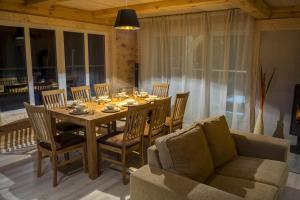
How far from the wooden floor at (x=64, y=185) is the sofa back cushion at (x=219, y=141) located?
31.8 inches

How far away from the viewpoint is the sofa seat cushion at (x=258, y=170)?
2162mm

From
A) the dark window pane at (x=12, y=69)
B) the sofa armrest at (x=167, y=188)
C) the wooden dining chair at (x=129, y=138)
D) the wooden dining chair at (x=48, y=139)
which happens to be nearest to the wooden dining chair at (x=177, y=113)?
the wooden dining chair at (x=129, y=138)

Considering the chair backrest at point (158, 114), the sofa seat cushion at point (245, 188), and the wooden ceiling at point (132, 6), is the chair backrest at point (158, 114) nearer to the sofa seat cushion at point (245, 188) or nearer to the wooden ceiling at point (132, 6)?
the sofa seat cushion at point (245, 188)

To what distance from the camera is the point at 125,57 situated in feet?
19.3

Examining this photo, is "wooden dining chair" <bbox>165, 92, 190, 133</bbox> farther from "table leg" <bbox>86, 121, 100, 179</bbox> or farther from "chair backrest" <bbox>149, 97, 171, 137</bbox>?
"table leg" <bbox>86, 121, 100, 179</bbox>

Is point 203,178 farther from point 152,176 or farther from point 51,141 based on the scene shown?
point 51,141

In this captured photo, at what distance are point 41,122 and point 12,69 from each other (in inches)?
67.8

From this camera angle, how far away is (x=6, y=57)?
3.91 m

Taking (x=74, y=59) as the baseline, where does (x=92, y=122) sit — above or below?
below

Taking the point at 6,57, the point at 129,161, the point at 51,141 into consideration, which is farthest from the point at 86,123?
the point at 6,57

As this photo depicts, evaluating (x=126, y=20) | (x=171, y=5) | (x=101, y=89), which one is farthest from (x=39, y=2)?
(x=171, y=5)

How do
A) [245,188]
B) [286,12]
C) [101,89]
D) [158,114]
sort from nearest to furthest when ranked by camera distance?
[245,188] < [158,114] < [286,12] < [101,89]

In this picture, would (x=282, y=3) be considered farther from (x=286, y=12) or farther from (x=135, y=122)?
(x=135, y=122)

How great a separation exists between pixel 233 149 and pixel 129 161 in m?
1.56
